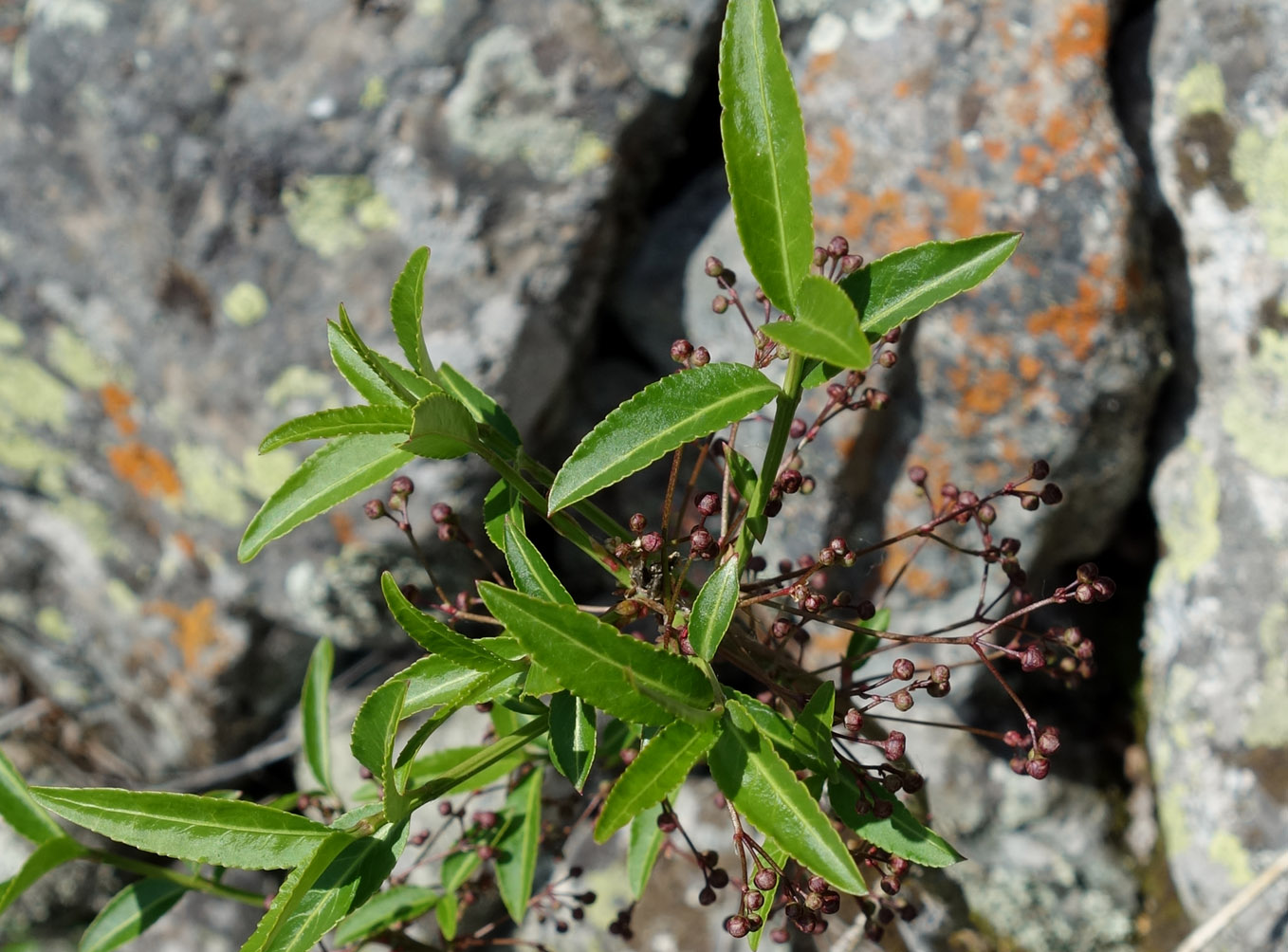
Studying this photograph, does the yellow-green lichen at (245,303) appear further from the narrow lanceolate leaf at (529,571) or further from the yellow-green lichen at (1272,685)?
the yellow-green lichen at (1272,685)

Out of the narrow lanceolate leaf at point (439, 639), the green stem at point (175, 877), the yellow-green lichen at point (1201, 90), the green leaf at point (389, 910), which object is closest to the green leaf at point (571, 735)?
the narrow lanceolate leaf at point (439, 639)

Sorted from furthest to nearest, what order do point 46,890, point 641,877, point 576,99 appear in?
point 46,890 < point 576,99 < point 641,877

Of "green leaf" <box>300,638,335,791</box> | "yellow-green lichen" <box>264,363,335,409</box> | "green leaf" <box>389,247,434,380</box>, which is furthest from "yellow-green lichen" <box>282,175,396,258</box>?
"green leaf" <box>389,247,434,380</box>

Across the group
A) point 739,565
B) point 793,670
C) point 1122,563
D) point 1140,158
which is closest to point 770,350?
point 739,565

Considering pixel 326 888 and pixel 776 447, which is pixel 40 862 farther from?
pixel 776 447

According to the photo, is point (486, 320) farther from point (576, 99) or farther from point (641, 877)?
point (641, 877)

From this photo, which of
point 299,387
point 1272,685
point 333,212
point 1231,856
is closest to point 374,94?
point 333,212

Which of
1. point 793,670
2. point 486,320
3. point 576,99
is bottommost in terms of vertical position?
point 793,670
